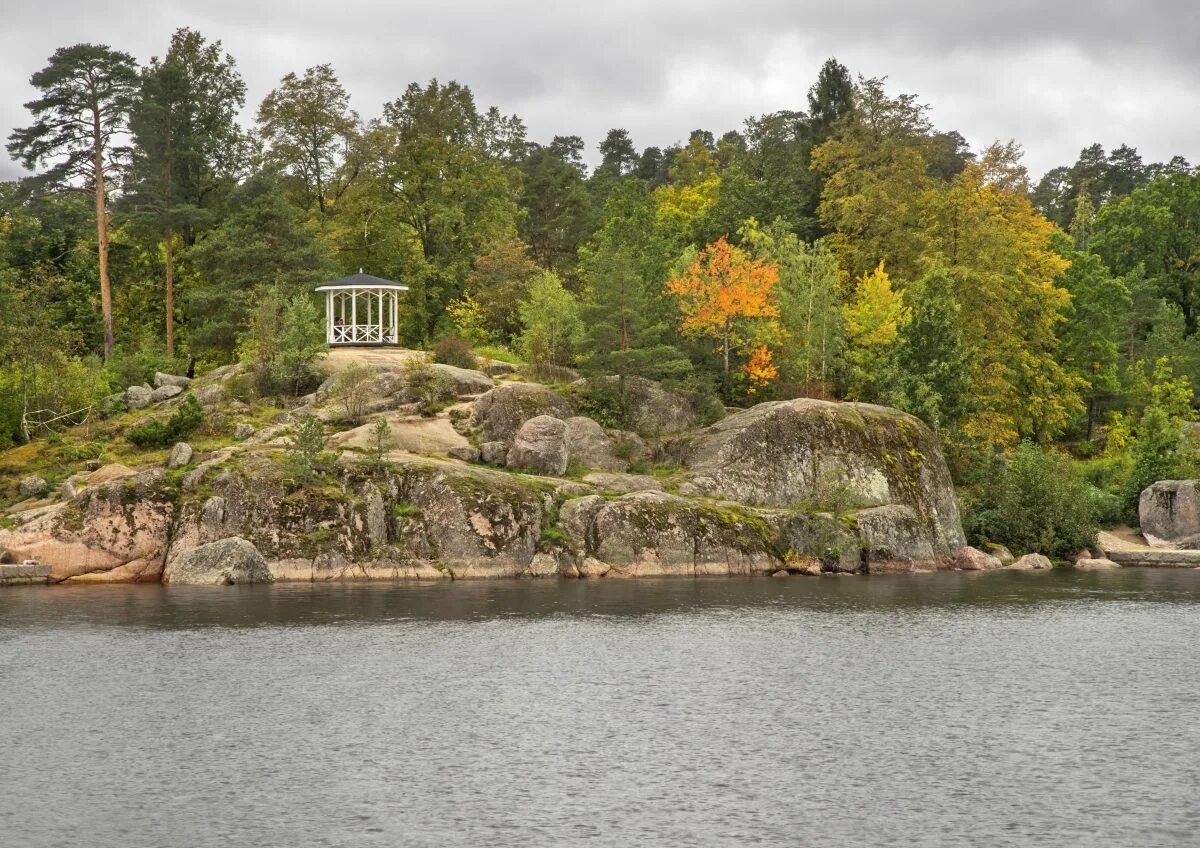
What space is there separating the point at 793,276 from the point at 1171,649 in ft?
139

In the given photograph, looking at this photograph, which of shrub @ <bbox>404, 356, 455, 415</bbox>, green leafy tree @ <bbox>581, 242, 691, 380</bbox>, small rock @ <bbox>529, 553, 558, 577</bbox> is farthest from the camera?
green leafy tree @ <bbox>581, 242, 691, 380</bbox>

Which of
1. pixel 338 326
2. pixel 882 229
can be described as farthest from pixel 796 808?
pixel 882 229

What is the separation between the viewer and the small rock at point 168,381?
66938 millimetres

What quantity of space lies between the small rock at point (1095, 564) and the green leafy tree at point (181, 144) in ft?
180

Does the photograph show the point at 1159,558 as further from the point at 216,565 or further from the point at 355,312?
the point at 216,565

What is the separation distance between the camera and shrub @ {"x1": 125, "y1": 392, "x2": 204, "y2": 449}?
57.4 metres

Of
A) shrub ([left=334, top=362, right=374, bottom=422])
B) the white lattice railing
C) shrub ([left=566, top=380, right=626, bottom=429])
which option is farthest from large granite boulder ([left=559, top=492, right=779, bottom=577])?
the white lattice railing

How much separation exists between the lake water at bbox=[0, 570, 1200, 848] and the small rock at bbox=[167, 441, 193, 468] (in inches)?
408

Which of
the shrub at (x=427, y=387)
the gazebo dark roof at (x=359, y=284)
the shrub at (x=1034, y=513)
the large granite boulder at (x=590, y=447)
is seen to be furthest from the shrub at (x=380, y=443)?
the shrub at (x=1034, y=513)

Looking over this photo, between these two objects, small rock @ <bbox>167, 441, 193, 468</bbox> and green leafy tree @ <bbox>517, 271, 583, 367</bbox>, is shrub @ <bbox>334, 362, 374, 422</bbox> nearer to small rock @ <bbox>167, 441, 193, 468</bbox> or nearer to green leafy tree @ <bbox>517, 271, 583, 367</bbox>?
small rock @ <bbox>167, 441, 193, 468</bbox>

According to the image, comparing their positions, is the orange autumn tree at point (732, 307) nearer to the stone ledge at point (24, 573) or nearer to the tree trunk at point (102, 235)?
the tree trunk at point (102, 235)

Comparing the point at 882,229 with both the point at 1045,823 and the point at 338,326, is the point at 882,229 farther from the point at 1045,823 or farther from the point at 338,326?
the point at 1045,823

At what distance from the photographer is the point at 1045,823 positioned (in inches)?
774

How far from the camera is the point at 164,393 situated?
65.3 metres
